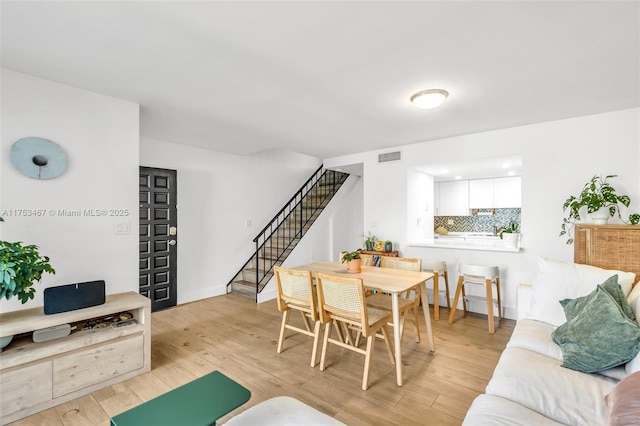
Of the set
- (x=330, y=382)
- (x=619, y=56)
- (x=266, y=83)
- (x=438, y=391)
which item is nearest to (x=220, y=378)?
(x=330, y=382)

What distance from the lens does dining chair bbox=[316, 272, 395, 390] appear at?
226 centimetres

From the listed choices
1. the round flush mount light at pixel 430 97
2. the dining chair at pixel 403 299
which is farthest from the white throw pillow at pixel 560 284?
the round flush mount light at pixel 430 97

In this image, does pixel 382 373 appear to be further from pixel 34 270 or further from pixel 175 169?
pixel 175 169

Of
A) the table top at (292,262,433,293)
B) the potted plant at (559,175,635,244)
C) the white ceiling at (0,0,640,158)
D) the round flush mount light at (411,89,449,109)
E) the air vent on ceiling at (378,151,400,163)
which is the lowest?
the table top at (292,262,433,293)

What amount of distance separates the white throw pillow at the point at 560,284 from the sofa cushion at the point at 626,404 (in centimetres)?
147

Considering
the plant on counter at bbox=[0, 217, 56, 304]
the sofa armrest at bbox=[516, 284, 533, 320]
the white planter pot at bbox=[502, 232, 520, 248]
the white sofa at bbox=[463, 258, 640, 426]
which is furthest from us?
the white planter pot at bbox=[502, 232, 520, 248]

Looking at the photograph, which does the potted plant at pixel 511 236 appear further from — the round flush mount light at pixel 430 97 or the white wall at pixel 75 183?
the white wall at pixel 75 183

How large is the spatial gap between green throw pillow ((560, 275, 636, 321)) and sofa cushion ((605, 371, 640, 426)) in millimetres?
1157

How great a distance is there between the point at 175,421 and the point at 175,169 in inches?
159

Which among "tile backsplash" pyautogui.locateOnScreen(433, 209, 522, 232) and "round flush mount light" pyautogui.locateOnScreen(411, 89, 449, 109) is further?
"tile backsplash" pyautogui.locateOnScreen(433, 209, 522, 232)

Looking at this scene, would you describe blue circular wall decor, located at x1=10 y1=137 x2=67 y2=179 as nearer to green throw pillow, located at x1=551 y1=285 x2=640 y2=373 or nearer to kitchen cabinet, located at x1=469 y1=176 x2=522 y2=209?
green throw pillow, located at x1=551 y1=285 x2=640 y2=373

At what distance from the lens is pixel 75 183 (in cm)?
258

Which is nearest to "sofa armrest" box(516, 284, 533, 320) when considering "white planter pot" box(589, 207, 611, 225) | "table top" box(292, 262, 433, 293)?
"table top" box(292, 262, 433, 293)

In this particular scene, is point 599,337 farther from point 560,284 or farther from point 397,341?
point 397,341
